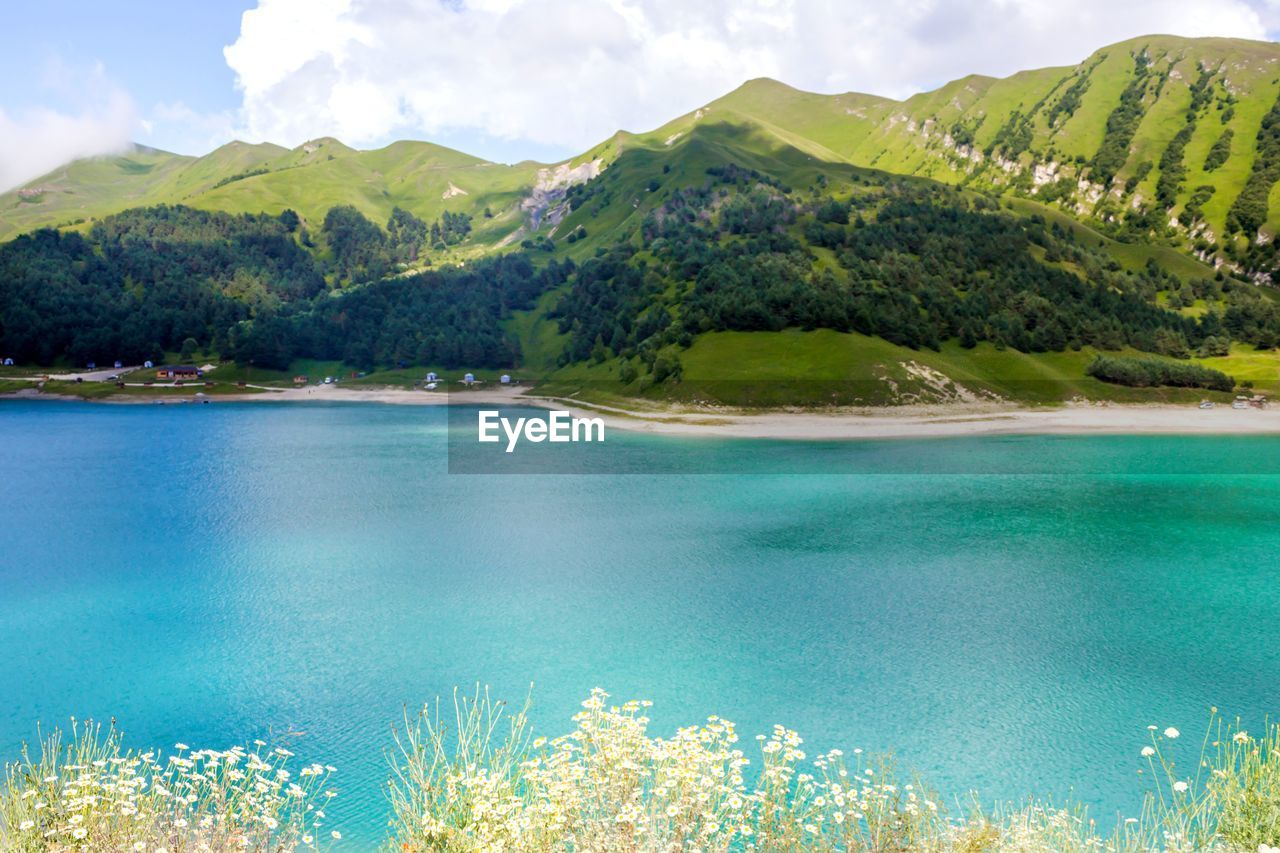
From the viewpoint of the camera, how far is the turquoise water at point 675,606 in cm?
2677

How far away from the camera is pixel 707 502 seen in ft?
215

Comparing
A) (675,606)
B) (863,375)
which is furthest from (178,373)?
(675,606)

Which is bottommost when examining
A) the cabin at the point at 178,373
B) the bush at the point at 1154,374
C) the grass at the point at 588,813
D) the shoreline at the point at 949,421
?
the grass at the point at 588,813

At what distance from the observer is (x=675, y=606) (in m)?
39.0

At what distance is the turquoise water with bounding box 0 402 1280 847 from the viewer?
87.8ft

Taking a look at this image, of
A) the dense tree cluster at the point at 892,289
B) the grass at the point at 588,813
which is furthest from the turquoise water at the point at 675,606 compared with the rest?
the dense tree cluster at the point at 892,289

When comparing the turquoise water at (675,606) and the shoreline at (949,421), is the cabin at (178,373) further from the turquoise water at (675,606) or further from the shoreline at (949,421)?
the turquoise water at (675,606)

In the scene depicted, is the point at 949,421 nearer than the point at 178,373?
Yes

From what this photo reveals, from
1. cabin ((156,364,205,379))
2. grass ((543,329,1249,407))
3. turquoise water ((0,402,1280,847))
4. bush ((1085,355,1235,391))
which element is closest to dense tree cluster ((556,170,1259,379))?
grass ((543,329,1249,407))

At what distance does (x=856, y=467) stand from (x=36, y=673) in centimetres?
7050

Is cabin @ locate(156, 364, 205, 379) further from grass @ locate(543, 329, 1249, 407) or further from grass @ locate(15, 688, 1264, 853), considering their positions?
grass @ locate(15, 688, 1264, 853)

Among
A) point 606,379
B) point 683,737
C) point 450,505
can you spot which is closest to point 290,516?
point 450,505

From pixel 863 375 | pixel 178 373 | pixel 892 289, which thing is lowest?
pixel 178 373

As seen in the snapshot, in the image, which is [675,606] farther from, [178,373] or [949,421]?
[178,373]
